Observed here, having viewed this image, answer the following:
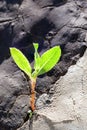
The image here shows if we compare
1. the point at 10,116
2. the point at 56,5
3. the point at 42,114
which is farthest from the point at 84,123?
the point at 56,5

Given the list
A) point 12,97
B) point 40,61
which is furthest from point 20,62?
point 12,97

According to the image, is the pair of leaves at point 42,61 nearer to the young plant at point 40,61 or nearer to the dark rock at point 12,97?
the young plant at point 40,61

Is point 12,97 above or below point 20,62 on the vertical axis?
below

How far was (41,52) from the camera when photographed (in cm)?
172

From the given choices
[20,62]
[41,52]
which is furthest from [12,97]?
[41,52]

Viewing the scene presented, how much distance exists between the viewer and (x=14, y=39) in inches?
71.2

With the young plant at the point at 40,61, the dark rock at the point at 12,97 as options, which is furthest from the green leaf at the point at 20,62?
the dark rock at the point at 12,97

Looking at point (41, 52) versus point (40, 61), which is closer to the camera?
point (40, 61)

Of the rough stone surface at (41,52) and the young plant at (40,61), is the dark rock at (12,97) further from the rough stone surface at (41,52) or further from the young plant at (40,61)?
the young plant at (40,61)

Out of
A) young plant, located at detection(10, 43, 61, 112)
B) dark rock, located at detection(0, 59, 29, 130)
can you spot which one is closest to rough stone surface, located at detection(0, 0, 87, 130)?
dark rock, located at detection(0, 59, 29, 130)

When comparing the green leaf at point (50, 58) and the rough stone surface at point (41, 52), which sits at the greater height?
the green leaf at point (50, 58)

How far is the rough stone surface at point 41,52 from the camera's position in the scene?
1.48 metres

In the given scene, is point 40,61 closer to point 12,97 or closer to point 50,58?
point 50,58

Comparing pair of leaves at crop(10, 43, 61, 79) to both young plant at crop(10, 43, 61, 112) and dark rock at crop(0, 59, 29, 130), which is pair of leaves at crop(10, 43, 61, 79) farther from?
dark rock at crop(0, 59, 29, 130)
